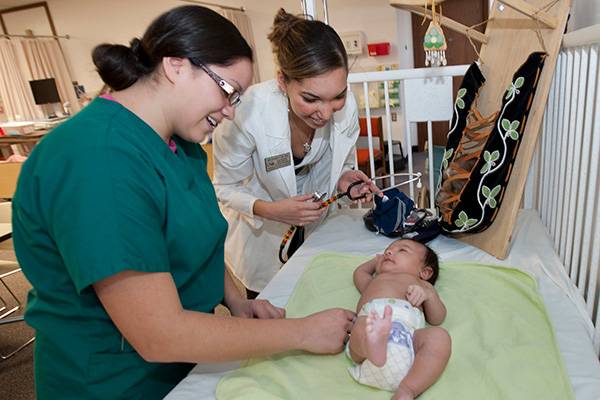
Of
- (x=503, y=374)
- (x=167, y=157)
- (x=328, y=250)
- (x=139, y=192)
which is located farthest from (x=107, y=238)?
(x=328, y=250)

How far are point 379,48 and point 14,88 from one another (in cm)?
605

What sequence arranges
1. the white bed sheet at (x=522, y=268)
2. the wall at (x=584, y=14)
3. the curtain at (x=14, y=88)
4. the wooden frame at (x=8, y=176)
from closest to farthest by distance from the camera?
1. the white bed sheet at (x=522, y=268)
2. the wall at (x=584, y=14)
3. the wooden frame at (x=8, y=176)
4. the curtain at (x=14, y=88)

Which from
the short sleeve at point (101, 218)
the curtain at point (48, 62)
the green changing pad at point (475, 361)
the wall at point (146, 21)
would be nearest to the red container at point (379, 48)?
the wall at point (146, 21)

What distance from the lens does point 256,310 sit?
1142mm

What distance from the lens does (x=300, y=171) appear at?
1.81 metres

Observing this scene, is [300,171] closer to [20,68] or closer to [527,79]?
[527,79]

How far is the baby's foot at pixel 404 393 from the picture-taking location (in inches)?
33.3

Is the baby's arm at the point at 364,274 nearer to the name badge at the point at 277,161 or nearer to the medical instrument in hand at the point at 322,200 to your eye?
the medical instrument in hand at the point at 322,200

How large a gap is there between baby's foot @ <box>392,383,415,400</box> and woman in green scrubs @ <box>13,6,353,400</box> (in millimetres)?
155

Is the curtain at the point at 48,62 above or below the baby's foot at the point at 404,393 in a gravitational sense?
above

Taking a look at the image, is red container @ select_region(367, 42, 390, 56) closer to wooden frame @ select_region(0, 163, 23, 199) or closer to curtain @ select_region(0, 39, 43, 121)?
wooden frame @ select_region(0, 163, 23, 199)

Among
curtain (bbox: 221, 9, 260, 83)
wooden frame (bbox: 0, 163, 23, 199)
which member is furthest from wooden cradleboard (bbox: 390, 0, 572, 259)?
curtain (bbox: 221, 9, 260, 83)

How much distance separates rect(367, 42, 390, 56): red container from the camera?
18.5ft

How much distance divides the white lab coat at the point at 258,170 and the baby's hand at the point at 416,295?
0.69 metres
